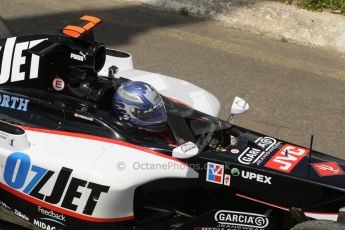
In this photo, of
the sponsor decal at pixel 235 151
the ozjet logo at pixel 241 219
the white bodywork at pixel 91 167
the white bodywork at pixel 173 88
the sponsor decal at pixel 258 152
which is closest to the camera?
the white bodywork at pixel 91 167

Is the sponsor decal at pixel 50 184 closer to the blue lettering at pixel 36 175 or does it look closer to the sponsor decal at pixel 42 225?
the blue lettering at pixel 36 175

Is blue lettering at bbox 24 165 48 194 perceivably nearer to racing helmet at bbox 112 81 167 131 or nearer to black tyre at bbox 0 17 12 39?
racing helmet at bbox 112 81 167 131

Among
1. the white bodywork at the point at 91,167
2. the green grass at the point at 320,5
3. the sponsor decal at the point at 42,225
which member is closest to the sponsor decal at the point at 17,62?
the white bodywork at the point at 91,167

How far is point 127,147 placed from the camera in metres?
5.19

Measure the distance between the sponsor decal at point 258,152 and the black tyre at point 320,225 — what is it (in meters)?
0.68

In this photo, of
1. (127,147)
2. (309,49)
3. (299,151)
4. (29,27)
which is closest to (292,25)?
(309,49)

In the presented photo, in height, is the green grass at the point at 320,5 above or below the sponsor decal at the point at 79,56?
below

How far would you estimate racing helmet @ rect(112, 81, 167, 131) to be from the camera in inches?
205

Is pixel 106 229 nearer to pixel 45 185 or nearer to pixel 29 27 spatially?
pixel 45 185

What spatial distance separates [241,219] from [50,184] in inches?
57.7

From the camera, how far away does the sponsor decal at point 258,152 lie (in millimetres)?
5207

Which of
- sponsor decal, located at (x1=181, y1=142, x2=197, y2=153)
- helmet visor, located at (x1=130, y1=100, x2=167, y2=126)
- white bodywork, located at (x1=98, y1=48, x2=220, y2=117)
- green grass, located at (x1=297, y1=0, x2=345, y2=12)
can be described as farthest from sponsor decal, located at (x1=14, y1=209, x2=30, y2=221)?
green grass, located at (x1=297, y1=0, x2=345, y2=12)

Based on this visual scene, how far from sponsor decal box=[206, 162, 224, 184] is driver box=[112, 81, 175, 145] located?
0.41 m

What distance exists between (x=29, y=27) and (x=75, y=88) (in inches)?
172
